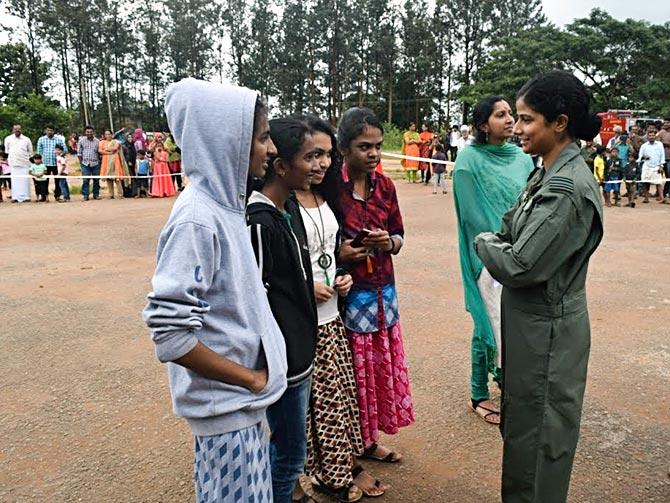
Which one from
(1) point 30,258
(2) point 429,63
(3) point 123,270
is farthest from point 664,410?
Result: (2) point 429,63

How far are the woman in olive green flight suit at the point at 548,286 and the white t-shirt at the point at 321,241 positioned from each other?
2.23 ft

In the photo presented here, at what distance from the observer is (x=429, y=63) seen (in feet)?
143

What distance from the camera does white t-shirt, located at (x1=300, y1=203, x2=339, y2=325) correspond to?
93.0 inches

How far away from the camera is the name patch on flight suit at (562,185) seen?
184cm

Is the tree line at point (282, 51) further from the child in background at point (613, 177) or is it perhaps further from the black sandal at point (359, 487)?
the black sandal at point (359, 487)

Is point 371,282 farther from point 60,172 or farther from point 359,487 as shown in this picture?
point 60,172

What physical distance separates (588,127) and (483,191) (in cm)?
100

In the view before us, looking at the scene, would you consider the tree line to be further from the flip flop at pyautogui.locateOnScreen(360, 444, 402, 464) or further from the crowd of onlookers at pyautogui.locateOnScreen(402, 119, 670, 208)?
the flip flop at pyautogui.locateOnScreen(360, 444, 402, 464)

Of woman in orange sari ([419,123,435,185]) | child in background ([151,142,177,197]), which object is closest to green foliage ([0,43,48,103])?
child in background ([151,142,177,197])

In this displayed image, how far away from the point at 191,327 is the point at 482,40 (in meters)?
48.1

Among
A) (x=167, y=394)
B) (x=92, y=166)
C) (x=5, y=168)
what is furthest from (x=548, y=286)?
(x=5, y=168)

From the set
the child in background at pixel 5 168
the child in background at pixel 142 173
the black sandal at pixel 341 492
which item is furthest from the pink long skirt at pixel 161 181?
the black sandal at pixel 341 492

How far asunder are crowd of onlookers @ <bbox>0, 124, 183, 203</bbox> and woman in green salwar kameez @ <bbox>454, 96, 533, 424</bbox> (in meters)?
12.7

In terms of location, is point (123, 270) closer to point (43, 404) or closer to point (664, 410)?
point (43, 404)
